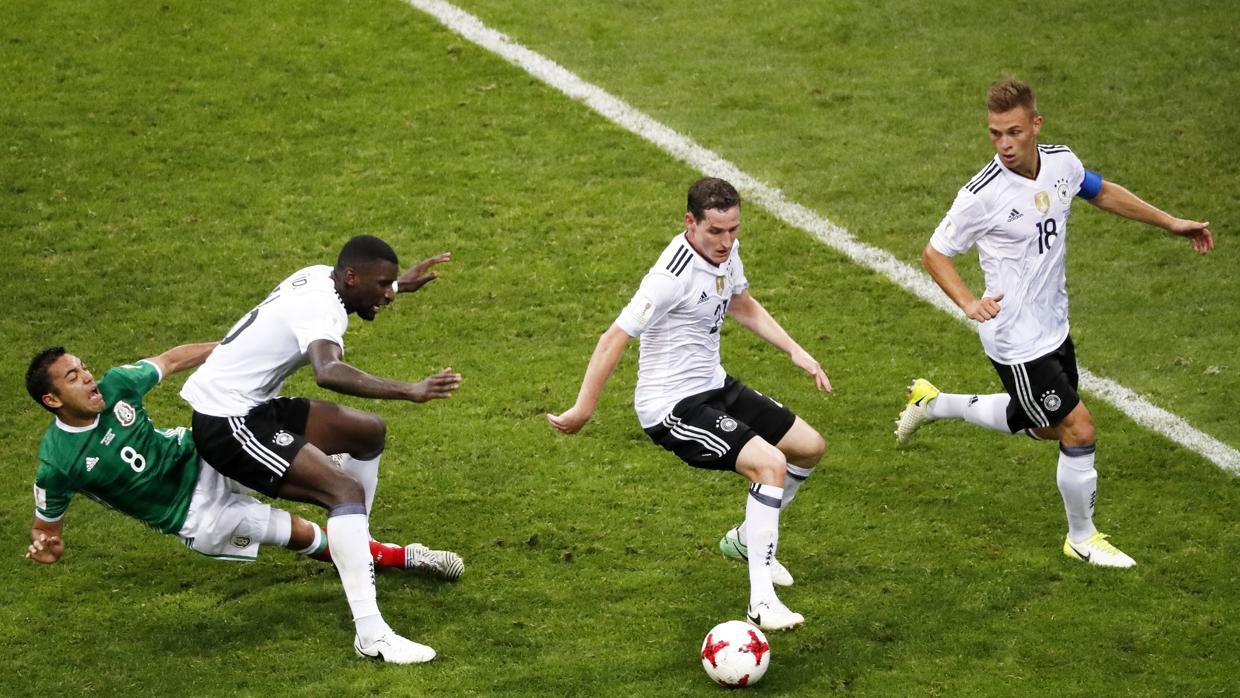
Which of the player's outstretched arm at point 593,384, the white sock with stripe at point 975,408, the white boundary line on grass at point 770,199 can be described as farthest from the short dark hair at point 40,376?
the white boundary line on grass at point 770,199

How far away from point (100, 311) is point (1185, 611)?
754 cm

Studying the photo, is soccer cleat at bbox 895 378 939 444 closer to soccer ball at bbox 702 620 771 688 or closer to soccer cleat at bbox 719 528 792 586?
soccer cleat at bbox 719 528 792 586

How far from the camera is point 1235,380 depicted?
1024cm

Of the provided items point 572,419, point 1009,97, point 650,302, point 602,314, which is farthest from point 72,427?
point 1009,97

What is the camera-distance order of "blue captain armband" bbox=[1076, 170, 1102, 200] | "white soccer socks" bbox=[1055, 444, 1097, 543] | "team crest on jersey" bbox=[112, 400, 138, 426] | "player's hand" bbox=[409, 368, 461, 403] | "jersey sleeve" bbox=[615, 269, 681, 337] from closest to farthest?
"player's hand" bbox=[409, 368, 461, 403]
"jersey sleeve" bbox=[615, 269, 681, 337]
"team crest on jersey" bbox=[112, 400, 138, 426]
"white soccer socks" bbox=[1055, 444, 1097, 543]
"blue captain armband" bbox=[1076, 170, 1102, 200]

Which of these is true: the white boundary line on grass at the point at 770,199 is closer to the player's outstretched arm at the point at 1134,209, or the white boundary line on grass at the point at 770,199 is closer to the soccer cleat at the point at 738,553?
the player's outstretched arm at the point at 1134,209

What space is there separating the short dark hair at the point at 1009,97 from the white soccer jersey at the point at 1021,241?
361 millimetres

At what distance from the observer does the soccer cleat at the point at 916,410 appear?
368 inches

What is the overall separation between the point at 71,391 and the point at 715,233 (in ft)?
10.5

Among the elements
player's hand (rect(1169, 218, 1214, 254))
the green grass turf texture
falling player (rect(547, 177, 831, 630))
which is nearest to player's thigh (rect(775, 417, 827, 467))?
falling player (rect(547, 177, 831, 630))

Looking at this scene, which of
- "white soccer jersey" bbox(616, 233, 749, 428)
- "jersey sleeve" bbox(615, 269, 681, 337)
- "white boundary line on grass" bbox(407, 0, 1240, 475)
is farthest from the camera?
"white boundary line on grass" bbox(407, 0, 1240, 475)

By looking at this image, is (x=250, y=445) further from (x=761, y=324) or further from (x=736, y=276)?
(x=761, y=324)

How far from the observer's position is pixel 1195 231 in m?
8.58

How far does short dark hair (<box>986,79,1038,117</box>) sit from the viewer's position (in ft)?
25.9
